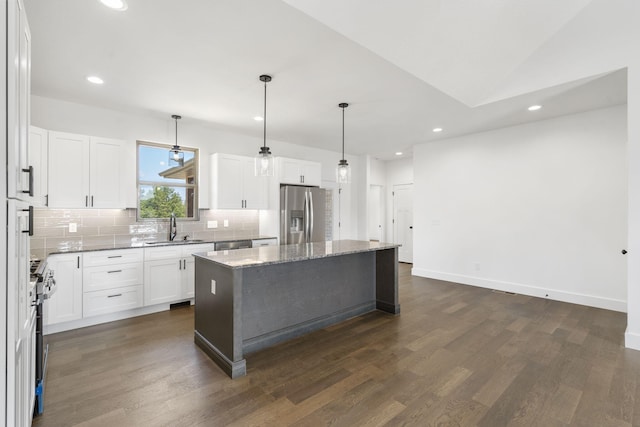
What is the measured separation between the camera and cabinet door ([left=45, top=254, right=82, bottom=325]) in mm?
3268

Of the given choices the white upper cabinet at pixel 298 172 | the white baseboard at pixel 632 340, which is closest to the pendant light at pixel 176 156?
the white upper cabinet at pixel 298 172

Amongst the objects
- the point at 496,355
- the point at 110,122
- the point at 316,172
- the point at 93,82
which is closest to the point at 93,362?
the point at 93,82

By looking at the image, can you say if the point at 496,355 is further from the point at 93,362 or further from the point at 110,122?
the point at 110,122

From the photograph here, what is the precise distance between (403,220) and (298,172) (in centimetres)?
342

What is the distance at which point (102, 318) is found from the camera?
3629mm

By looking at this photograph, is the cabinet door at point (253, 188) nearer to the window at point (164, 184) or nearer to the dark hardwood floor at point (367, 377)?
the window at point (164, 184)

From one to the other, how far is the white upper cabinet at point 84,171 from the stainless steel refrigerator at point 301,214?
2379 millimetres

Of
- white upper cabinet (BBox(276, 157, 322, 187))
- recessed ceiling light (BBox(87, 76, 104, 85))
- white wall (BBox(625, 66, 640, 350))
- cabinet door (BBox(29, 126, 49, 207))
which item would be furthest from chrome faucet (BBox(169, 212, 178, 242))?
white wall (BBox(625, 66, 640, 350))

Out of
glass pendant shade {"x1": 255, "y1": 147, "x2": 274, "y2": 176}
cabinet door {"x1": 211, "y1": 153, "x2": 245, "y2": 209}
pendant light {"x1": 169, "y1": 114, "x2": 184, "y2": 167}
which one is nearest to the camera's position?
glass pendant shade {"x1": 255, "y1": 147, "x2": 274, "y2": 176}

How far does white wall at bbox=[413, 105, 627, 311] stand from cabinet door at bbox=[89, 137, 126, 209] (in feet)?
16.4

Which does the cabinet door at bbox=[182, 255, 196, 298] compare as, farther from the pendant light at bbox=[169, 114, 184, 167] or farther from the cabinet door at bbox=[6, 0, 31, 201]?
the cabinet door at bbox=[6, 0, 31, 201]

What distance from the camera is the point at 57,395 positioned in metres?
2.20

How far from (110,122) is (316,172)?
327 centimetres

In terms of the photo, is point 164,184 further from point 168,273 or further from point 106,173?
point 168,273
